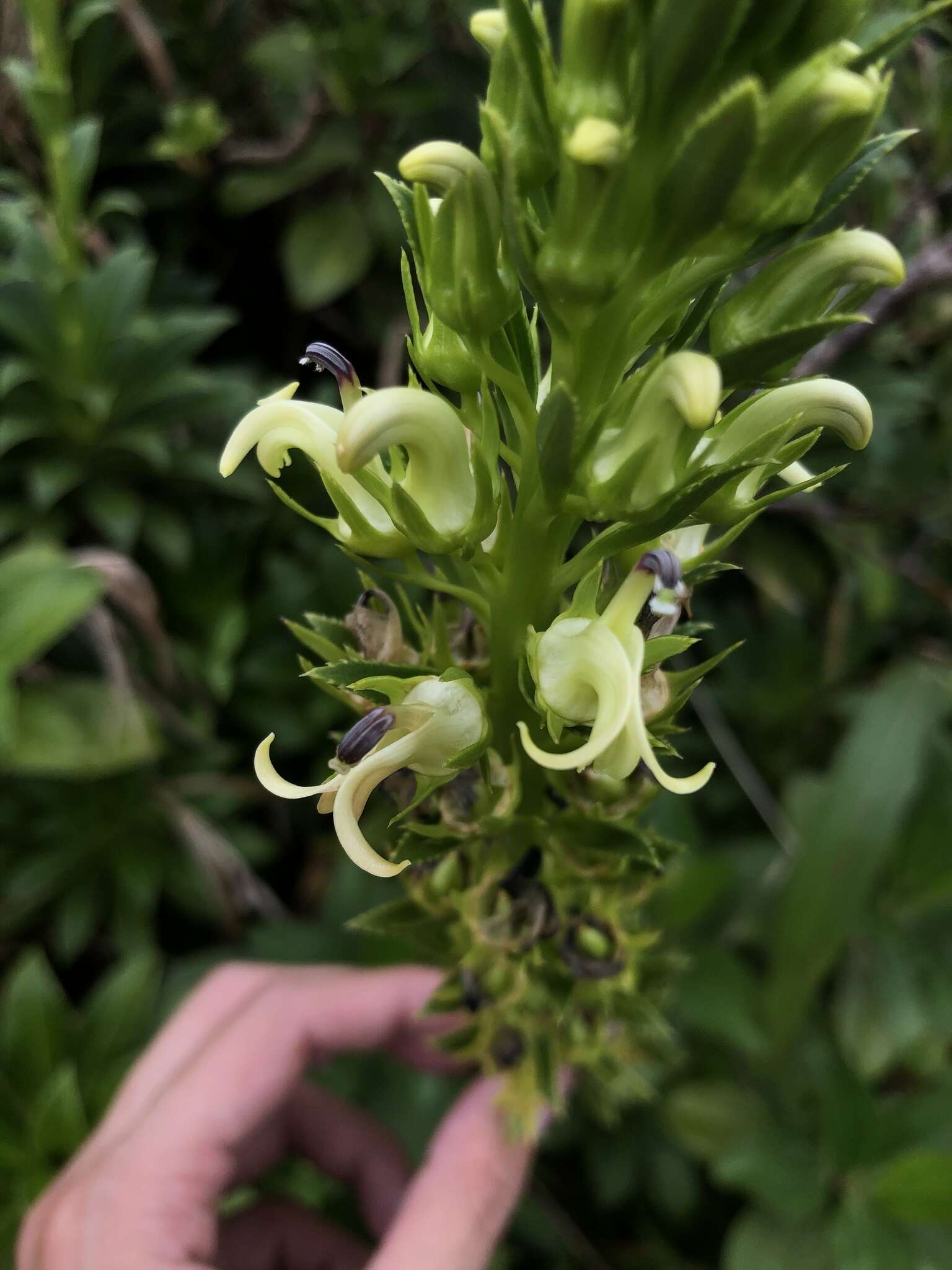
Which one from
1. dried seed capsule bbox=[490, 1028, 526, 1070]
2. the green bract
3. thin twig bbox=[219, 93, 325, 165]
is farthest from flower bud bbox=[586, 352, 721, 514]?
thin twig bbox=[219, 93, 325, 165]

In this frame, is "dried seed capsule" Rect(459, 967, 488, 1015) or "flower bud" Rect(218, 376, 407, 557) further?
"dried seed capsule" Rect(459, 967, 488, 1015)

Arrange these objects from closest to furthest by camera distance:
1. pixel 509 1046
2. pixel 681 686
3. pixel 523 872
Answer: pixel 681 686 → pixel 523 872 → pixel 509 1046

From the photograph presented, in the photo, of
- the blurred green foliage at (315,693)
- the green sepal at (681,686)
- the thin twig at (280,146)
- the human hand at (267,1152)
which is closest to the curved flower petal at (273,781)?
the green sepal at (681,686)

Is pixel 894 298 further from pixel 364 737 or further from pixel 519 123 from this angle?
pixel 364 737

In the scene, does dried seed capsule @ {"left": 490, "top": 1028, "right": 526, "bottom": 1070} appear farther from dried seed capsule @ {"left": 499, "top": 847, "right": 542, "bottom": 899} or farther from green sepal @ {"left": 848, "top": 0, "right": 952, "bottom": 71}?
green sepal @ {"left": 848, "top": 0, "right": 952, "bottom": 71}

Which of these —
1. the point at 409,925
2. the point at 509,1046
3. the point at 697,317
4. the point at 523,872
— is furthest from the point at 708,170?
the point at 509,1046
